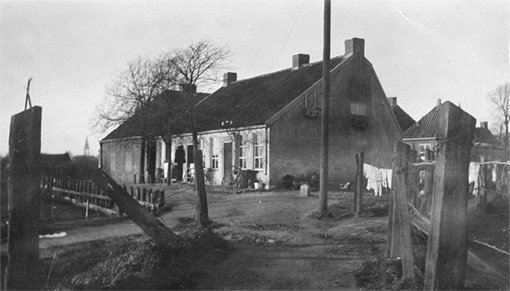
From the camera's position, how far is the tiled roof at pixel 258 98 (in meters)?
24.8

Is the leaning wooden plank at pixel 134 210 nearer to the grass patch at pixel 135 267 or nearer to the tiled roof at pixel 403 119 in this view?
the grass patch at pixel 135 267

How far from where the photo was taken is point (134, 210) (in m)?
6.68

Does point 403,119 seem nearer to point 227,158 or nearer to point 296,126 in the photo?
point 296,126

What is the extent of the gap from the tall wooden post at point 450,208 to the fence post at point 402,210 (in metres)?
0.61

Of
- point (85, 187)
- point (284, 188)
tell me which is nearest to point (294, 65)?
point (284, 188)

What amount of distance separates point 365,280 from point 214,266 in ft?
8.27

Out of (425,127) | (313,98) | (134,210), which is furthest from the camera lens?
(425,127)

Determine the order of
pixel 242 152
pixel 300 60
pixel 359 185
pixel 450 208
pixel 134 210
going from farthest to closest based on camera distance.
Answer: pixel 300 60 → pixel 242 152 → pixel 359 185 → pixel 134 210 → pixel 450 208

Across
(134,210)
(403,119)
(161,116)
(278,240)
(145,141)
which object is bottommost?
(278,240)

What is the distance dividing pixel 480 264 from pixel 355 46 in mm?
21707

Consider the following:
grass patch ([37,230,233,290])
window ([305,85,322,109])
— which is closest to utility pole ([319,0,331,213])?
grass patch ([37,230,233,290])

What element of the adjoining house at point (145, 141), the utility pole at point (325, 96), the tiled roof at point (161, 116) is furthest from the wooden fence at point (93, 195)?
the utility pole at point (325, 96)

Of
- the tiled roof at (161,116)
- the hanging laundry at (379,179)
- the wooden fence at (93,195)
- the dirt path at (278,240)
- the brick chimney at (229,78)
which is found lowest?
the dirt path at (278,240)

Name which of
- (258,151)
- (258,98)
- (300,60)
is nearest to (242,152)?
(258,151)
